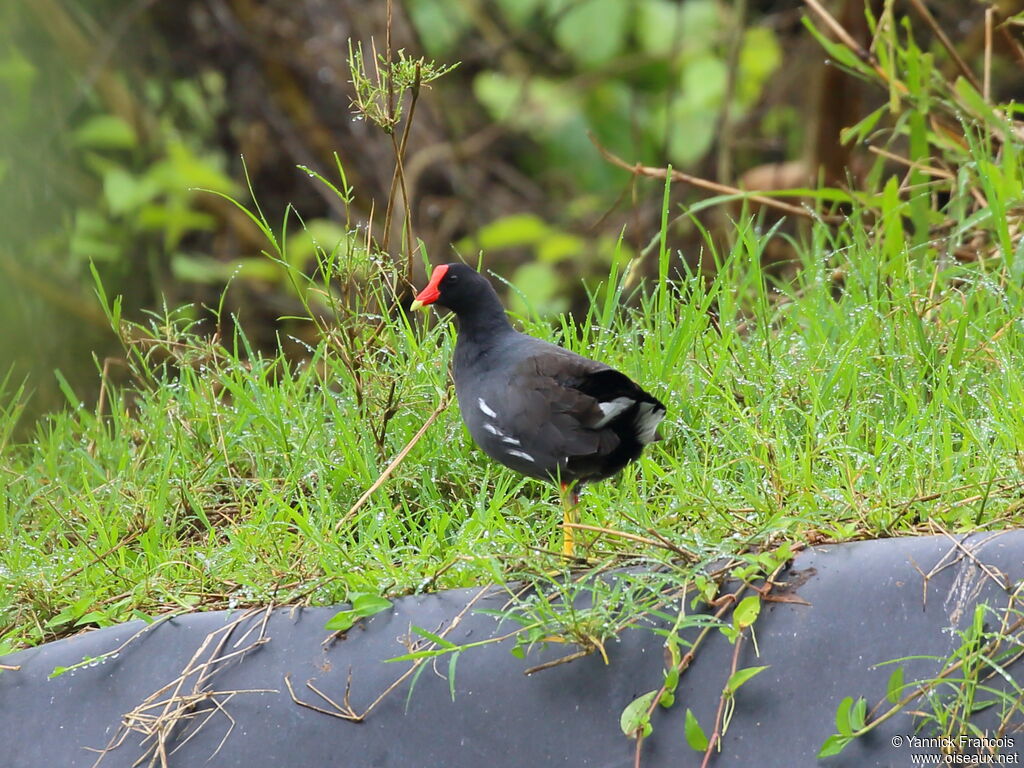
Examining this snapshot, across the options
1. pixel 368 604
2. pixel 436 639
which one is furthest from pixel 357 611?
pixel 436 639

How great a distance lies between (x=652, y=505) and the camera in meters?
3.09

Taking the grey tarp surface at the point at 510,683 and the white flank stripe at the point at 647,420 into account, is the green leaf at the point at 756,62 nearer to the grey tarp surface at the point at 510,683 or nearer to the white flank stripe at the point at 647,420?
the white flank stripe at the point at 647,420

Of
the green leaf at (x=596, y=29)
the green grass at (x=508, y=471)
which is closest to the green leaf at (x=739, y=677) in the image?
the green grass at (x=508, y=471)

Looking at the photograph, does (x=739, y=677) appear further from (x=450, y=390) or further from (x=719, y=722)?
(x=450, y=390)

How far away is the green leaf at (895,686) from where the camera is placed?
221 cm

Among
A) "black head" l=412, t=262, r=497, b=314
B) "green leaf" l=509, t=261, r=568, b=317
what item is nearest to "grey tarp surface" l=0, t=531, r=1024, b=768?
"black head" l=412, t=262, r=497, b=314

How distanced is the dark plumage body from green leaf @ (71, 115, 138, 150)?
154 inches

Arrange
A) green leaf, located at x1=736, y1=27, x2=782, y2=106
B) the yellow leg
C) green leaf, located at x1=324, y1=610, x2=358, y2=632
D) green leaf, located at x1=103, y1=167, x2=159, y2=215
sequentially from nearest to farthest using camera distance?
green leaf, located at x1=324, y1=610, x2=358, y2=632
the yellow leg
green leaf, located at x1=103, y1=167, x2=159, y2=215
green leaf, located at x1=736, y1=27, x2=782, y2=106

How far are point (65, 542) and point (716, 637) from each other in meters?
1.89

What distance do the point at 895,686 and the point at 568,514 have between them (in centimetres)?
90

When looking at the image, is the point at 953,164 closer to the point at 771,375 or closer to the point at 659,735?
the point at 771,375

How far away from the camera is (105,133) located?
251 inches

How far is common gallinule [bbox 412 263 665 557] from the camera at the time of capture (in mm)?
2826

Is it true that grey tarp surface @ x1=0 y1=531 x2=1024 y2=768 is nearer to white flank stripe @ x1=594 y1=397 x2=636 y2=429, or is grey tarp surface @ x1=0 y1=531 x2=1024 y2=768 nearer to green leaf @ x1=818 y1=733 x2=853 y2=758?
green leaf @ x1=818 y1=733 x2=853 y2=758
